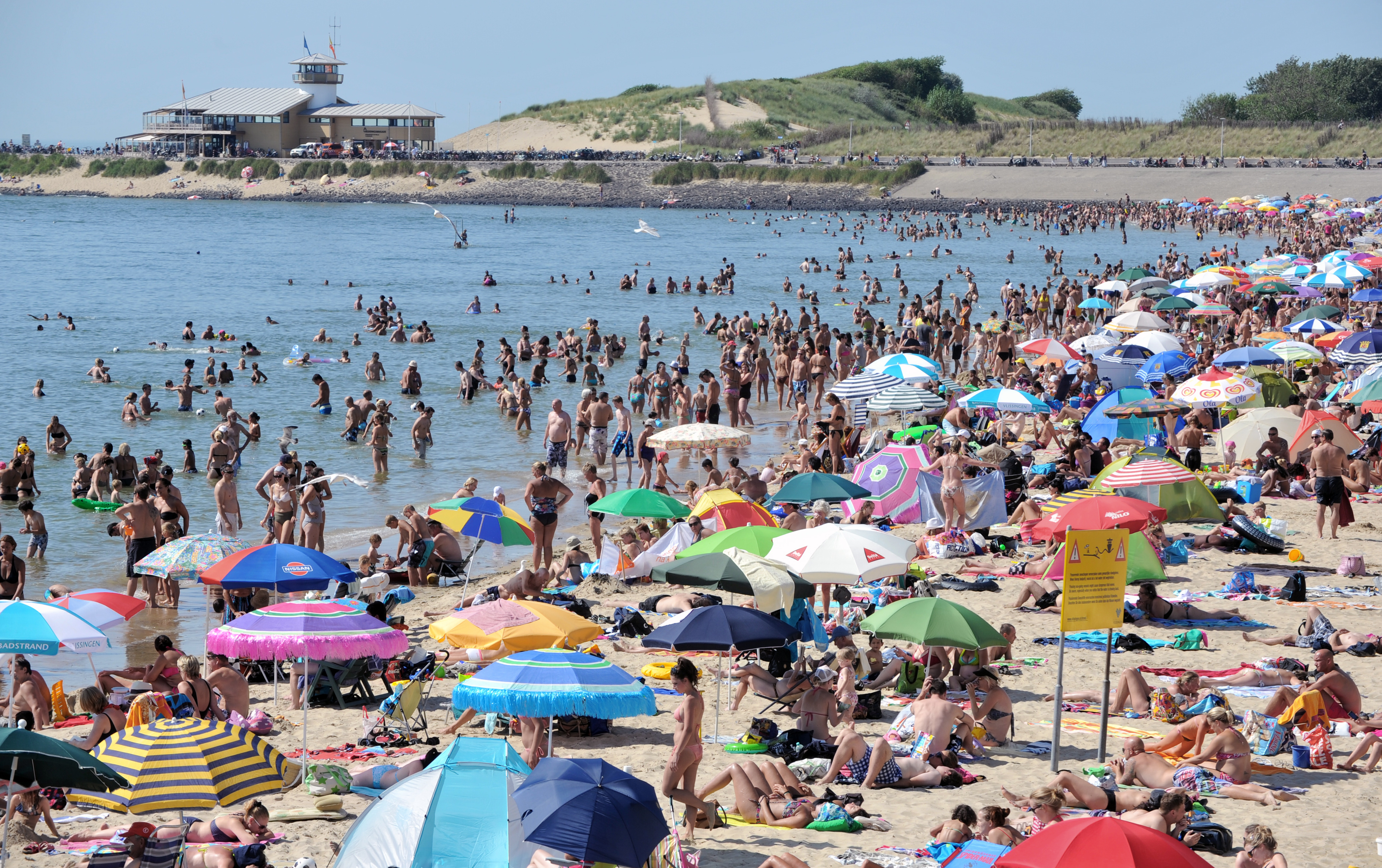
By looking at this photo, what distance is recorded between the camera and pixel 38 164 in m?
127

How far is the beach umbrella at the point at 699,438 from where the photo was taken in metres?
15.2

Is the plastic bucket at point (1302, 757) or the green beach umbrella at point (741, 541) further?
the green beach umbrella at point (741, 541)

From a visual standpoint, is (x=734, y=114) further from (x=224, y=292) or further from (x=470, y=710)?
(x=470, y=710)

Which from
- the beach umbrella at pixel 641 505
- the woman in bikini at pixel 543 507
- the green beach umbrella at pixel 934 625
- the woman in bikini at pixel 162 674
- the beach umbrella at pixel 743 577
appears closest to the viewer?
the green beach umbrella at pixel 934 625

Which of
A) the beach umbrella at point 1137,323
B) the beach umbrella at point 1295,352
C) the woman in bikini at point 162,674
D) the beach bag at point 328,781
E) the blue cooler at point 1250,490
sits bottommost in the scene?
the beach bag at point 328,781

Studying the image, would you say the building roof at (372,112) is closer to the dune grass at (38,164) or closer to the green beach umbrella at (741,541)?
the dune grass at (38,164)

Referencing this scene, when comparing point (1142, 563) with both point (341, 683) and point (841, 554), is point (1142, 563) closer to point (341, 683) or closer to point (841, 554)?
point (841, 554)

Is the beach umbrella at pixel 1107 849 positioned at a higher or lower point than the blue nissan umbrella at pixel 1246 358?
lower

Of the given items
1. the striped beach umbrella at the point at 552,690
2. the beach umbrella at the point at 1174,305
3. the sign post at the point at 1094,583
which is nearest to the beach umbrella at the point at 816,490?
the sign post at the point at 1094,583

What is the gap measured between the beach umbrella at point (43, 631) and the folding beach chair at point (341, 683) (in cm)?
156

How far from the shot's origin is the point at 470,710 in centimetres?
900

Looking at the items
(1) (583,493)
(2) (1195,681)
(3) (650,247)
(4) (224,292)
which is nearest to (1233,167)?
(3) (650,247)

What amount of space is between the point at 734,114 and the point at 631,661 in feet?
428

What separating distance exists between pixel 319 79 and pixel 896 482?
115 m
